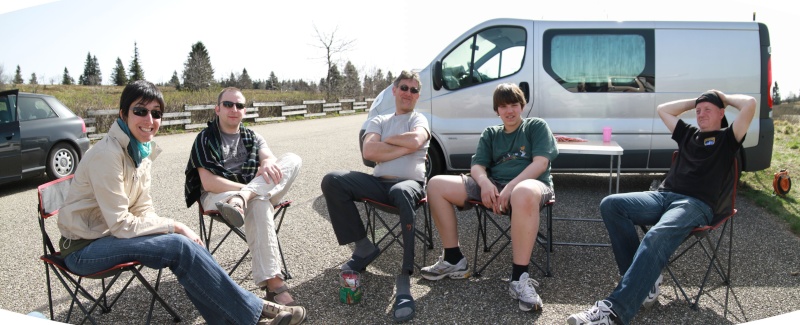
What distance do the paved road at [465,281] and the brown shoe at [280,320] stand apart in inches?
9.5

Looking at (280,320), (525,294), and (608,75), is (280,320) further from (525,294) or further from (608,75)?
(608,75)

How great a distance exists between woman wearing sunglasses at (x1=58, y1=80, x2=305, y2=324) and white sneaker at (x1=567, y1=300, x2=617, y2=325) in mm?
1521

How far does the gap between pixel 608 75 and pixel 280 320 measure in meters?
4.75

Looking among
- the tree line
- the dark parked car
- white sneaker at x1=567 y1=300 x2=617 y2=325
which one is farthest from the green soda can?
the tree line

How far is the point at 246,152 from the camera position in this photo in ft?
12.7

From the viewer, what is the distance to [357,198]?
3.80 m

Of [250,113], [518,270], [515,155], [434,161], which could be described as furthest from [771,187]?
[250,113]

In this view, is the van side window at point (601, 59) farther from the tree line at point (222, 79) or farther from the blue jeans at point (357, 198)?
the tree line at point (222, 79)

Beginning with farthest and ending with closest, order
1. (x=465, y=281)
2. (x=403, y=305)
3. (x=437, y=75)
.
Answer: (x=437, y=75), (x=465, y=281), (x=403, y=305)

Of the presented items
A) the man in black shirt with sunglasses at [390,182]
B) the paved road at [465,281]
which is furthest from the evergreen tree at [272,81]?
the man in black shirt with sunglasses at [390,182]

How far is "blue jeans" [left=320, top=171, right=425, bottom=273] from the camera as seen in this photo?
356 cm

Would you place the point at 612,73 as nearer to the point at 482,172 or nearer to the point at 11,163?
the point at 482,172

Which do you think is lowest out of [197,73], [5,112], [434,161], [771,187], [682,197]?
[771,187]

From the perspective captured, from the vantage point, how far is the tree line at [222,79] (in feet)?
99.8
